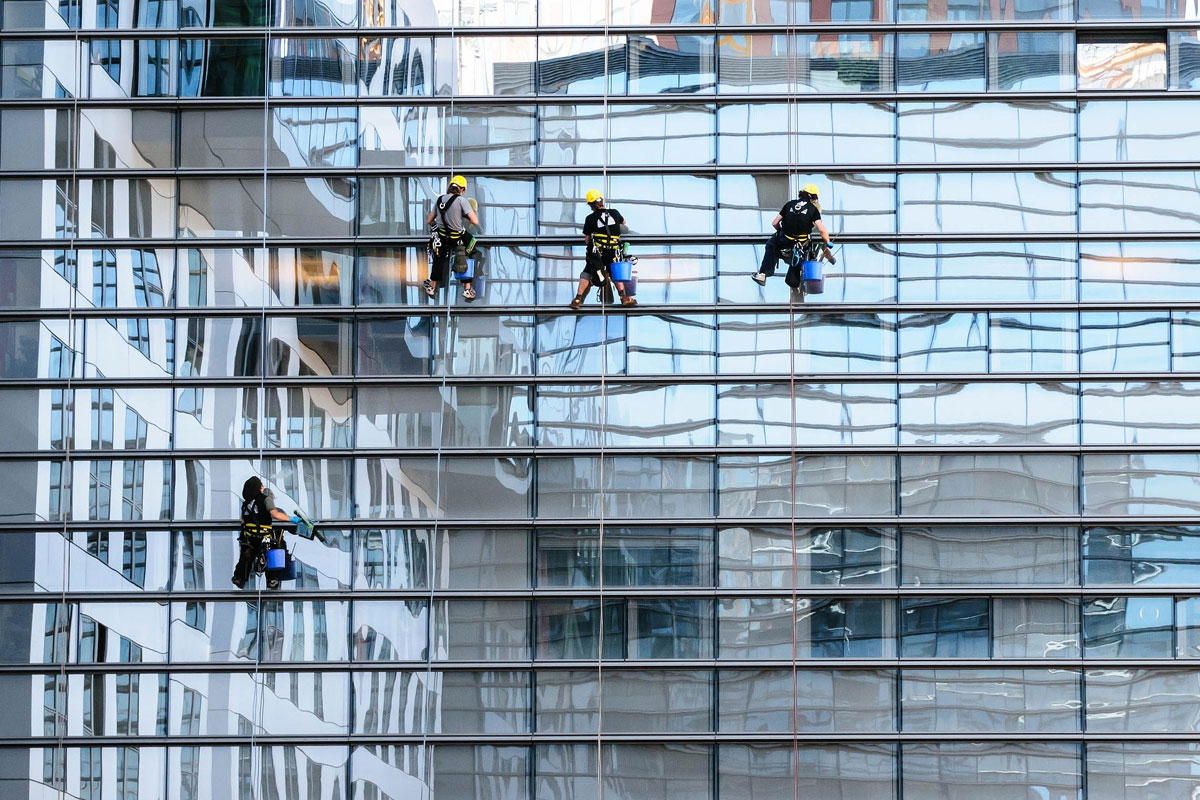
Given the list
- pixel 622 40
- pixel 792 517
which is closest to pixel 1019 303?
pixel 792 517

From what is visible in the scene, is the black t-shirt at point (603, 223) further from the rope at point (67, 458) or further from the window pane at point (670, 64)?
the rope at point (67, 458)

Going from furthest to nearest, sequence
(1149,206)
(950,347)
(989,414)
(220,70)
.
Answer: (220,70), (1149,206), (950,347), (989,414)

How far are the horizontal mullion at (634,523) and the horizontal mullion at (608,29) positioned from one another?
6.25 metres

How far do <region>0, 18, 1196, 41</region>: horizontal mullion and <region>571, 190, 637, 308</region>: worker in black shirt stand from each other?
2.69m

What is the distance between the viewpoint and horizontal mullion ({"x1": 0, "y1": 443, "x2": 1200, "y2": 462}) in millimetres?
18484

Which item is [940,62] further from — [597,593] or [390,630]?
[390,630]

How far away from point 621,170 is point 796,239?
2.79 metres

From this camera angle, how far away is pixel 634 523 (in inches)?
731

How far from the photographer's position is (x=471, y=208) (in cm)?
1880

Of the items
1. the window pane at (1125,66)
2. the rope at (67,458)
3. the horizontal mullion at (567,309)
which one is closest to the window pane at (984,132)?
the window pane at (1125,66)

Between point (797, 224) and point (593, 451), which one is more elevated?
point (797, 224)

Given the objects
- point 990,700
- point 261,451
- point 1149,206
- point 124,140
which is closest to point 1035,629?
point 990,700

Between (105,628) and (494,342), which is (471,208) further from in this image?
(105,628)

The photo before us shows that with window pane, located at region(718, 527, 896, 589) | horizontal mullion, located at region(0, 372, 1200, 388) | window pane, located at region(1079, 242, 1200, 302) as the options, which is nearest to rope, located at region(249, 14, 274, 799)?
horizontal mullion, located at region(0, 372, 1200, 388)
